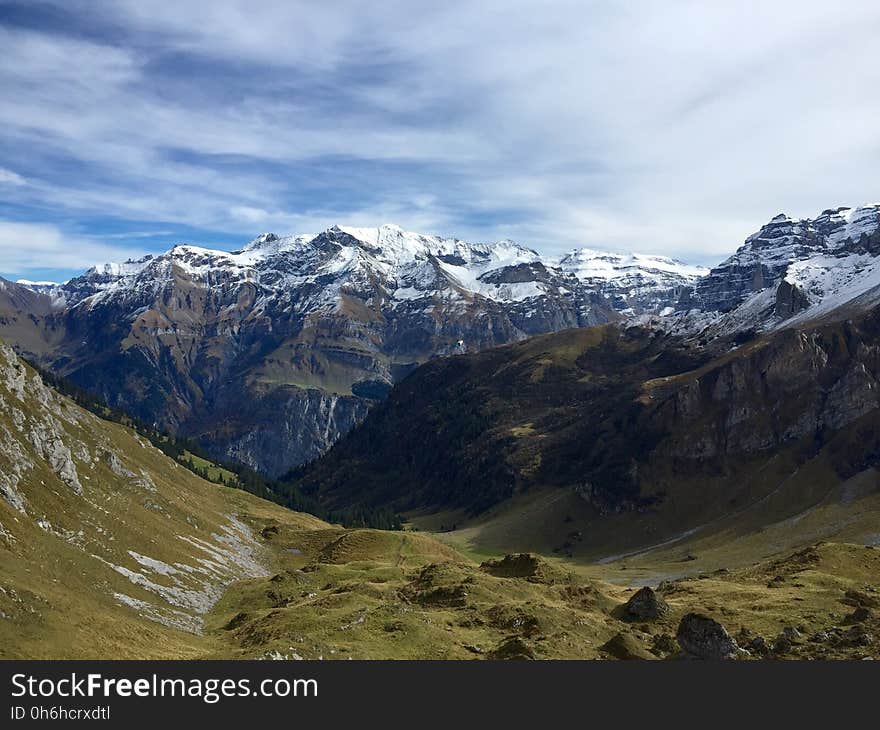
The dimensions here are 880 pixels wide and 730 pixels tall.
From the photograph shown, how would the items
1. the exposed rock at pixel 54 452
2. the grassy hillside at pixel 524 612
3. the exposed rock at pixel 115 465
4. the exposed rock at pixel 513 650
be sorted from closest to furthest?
the exposed rock at pixel 513 650
the grassy hillside at pixel 524 612
the exposed rock at pixel 54 452
the exposed rock at pixel 115 465

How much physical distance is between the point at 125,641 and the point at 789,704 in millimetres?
60904

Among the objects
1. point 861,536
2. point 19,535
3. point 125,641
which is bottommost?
point 861,536

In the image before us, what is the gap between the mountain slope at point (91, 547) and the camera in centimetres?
7450

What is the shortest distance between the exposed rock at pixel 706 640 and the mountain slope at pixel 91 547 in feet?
167

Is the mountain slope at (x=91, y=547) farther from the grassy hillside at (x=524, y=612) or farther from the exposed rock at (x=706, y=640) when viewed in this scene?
the exposed rock at (x=706, y=640)

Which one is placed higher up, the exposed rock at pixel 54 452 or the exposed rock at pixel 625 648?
the exposed rock at pixel 54 452

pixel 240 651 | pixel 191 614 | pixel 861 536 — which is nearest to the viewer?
pixel 240 651

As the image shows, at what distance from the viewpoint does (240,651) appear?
251 feet

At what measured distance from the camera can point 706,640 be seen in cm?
7969

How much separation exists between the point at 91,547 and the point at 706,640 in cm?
7944

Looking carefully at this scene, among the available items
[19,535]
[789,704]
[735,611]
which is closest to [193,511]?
[19,535]

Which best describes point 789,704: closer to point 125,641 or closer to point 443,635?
point 443,635

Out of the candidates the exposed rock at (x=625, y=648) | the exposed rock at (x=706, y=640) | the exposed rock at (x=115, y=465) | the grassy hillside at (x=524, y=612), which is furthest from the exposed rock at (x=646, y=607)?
the exposed rock at (x=115, y=465)

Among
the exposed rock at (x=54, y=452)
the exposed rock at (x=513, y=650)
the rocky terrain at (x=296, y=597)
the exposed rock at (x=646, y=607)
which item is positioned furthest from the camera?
the exposed rock at (x=54, y=452)
